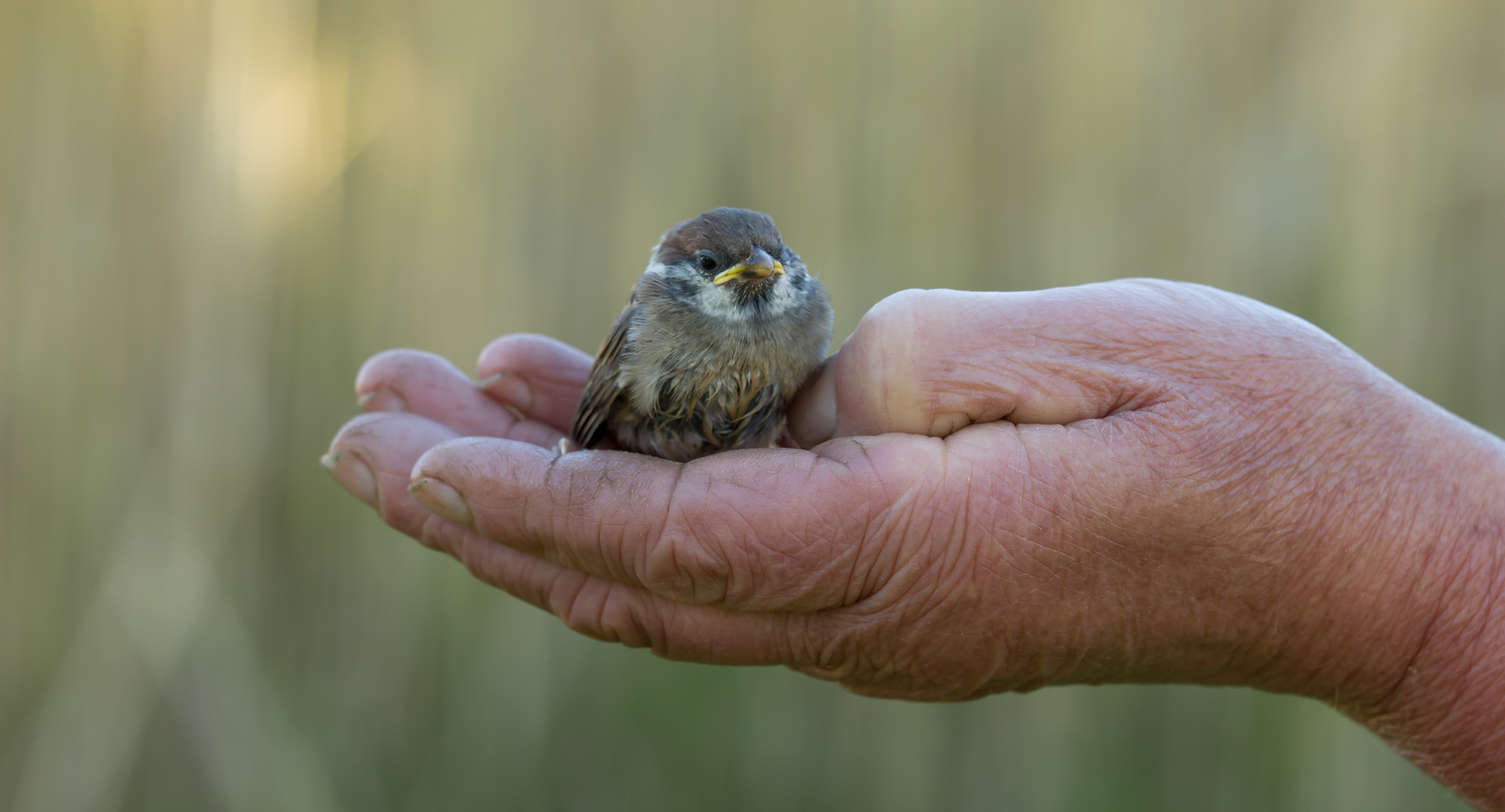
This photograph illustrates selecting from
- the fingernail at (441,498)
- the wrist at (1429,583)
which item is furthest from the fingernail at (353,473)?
the wrist at (1429,583)

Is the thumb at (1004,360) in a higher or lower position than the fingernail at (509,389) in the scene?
higher

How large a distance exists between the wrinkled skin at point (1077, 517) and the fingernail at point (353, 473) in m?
0.34

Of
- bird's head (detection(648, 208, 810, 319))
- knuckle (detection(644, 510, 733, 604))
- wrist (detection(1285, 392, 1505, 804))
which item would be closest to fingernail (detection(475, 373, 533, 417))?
bird's head (detection(648, 208, 810, 319))

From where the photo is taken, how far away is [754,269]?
193 centimetres

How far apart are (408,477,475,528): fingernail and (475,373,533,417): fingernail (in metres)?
0.80

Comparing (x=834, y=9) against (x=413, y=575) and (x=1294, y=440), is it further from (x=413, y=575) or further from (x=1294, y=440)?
(x=413, y=575)

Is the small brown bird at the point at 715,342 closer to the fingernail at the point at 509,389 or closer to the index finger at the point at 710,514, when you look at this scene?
the index finger at the point at 710,514

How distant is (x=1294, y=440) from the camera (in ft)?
5.16

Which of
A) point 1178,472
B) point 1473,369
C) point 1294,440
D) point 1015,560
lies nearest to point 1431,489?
point 1294,440

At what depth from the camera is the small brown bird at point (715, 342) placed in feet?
6.40

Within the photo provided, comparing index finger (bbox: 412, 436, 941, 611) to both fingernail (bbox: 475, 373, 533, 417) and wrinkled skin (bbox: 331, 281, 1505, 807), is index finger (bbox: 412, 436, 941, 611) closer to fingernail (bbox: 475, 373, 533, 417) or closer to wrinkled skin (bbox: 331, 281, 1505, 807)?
wrinkled skin (bbox: 331, 281, 1505, 807)

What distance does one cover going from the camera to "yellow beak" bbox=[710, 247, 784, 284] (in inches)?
75.9

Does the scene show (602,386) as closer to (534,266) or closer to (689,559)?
(689,559)

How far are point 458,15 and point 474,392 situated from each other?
144 cm
